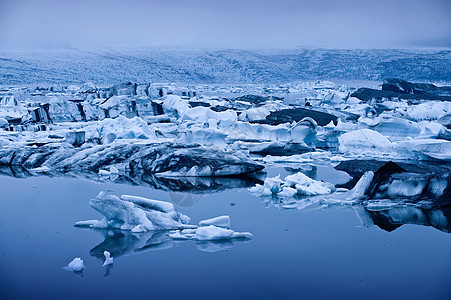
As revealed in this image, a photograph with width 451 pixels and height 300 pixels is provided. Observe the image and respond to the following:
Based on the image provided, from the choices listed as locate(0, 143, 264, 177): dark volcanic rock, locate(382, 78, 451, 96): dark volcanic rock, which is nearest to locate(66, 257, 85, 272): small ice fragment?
locate(0, 143, 264, 177): dark volcanic rock

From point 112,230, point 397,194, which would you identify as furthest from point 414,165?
point 112,230

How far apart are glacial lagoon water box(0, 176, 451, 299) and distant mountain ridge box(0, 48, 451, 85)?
2498cm

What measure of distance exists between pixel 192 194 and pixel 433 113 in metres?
8.46

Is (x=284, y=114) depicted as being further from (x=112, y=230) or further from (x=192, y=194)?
(x=112, y=230)

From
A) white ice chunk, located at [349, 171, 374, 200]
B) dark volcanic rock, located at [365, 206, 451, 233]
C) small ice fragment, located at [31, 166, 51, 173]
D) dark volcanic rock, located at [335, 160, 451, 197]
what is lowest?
small ice fragment, located at [31, 166, 51, 173]

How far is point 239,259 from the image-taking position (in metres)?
3.56

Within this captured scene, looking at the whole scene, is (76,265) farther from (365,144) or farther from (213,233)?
(365,144)

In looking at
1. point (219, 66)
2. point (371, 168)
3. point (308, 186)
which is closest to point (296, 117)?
point (371, 168)

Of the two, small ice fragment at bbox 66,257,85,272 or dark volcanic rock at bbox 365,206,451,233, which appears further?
dark volcanic rock at bbox 365,206,451,233

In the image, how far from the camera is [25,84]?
2777 centimetres

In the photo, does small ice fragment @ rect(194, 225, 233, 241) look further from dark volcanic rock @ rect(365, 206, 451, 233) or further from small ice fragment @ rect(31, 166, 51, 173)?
small ice fragment @ rect(31, 166, 51, 173)

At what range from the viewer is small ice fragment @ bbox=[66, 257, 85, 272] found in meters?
3.36

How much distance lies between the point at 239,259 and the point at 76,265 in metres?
1.06

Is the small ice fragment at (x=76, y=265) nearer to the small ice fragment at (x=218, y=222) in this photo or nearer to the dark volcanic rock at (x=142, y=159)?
the small ice fragment at (x=218, y=222)
